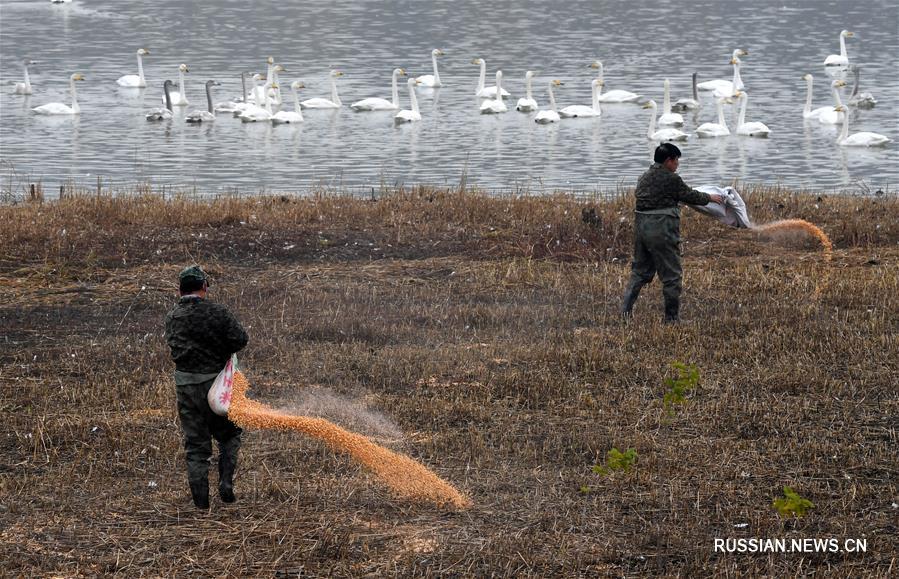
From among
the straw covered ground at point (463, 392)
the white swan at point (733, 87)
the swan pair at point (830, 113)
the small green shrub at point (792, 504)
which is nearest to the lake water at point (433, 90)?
the swan pair at point (830, 113)

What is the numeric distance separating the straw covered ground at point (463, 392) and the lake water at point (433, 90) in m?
6.82

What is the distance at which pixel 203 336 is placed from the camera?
7492 millimetres

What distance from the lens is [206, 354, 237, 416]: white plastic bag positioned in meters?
7.43

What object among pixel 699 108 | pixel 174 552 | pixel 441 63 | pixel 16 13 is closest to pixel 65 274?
pixel 174 552

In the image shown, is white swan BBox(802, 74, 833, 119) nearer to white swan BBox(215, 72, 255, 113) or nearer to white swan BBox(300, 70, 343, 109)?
white swan BBox(300, 70, 343, 109)

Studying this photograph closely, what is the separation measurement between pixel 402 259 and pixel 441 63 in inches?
1288

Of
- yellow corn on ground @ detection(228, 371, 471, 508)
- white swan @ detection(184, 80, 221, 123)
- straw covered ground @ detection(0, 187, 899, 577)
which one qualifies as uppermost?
yellow corn on ground @ detection(228, 371, 471, 508)

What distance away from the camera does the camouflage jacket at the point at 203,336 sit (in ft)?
24.6

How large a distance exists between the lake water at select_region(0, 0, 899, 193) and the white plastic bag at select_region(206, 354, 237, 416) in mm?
13975

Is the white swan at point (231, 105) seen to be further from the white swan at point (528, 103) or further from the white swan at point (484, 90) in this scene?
the white swan at point (528, 103)

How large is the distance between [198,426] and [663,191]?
5475 millimetres

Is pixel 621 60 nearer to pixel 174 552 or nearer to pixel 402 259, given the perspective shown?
pixel 402 259

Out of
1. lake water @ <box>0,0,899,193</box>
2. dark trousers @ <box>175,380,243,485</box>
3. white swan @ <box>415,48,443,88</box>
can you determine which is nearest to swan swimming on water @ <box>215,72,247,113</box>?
lake water @ <box>0,0,899,193</box>

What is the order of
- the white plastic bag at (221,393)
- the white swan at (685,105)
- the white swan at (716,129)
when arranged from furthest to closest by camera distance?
the white swan at (685,105) → the white swan at (716,129) → the white plastic bag at (221,393)
